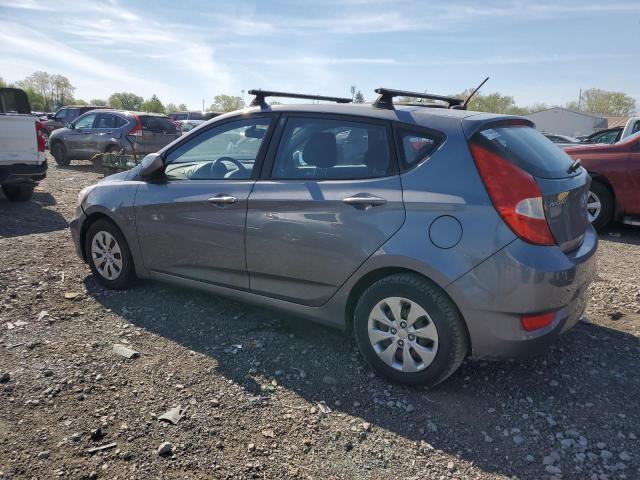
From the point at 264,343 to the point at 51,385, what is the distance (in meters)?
1.39

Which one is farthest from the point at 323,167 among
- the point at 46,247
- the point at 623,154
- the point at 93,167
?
the point at 93,167

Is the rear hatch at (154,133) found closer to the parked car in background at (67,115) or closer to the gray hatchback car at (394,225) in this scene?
the parked car in background at (67,115)

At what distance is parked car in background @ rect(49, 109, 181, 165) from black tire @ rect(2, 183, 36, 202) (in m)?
5.31

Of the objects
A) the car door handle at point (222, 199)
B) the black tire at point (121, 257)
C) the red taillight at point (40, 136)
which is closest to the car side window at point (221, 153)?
the car door handle at point (222, 199)

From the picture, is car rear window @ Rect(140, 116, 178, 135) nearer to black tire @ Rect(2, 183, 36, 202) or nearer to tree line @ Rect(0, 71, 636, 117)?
black tire @ Rect(2, 183, 36, 202)

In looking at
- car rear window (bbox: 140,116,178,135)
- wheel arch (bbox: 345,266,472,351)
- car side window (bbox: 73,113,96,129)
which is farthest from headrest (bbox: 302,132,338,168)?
car side window (bbox: 73,113,96,129)

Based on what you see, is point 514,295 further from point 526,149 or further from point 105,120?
point 105,120

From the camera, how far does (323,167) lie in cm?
331

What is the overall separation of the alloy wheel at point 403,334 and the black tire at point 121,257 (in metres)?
2.46

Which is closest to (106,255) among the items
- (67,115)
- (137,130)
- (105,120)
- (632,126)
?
(632,126)

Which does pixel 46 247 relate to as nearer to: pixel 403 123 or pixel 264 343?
pixel 264 343

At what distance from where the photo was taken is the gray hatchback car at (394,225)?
273 cm

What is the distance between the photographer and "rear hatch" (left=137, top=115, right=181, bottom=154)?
14.4m

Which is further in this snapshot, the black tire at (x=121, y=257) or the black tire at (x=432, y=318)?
the black tire at (x=121, y=257)
